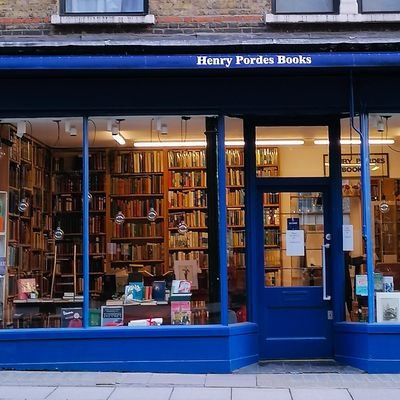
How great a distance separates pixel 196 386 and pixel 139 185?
3249mm

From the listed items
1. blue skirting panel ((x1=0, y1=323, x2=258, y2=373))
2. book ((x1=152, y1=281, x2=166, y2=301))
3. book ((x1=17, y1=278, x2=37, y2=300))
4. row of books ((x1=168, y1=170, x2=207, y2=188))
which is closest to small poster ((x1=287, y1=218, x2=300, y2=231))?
row of books ((x1=168, y1=170, x2=207, y2=188))

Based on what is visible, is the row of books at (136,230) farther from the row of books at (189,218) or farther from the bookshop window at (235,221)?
the bookshop window at (235,221)

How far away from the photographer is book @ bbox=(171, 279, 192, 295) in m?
10.4

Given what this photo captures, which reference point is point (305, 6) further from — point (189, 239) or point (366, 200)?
point (189, 239)

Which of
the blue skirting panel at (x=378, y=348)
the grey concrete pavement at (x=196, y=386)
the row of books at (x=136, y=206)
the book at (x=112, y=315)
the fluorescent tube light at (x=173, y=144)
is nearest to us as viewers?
the grey concrete pavement at (x=196, y=386)

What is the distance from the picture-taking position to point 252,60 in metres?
9.33

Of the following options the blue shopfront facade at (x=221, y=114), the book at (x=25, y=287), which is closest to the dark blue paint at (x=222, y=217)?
the blue shopfront facade at (x=221, y=114)

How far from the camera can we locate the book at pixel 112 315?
10164mm

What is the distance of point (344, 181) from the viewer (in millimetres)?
10602

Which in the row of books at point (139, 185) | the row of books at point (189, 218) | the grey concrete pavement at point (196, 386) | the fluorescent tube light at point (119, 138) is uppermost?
the fluorescent tube light at point (119, 138)

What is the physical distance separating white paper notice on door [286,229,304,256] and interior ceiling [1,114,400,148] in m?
1.39

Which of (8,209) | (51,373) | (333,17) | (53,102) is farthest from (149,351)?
(333,17)

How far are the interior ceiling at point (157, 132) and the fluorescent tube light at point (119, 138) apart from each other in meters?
0.04

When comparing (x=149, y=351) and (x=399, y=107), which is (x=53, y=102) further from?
(x=399, y=107)
